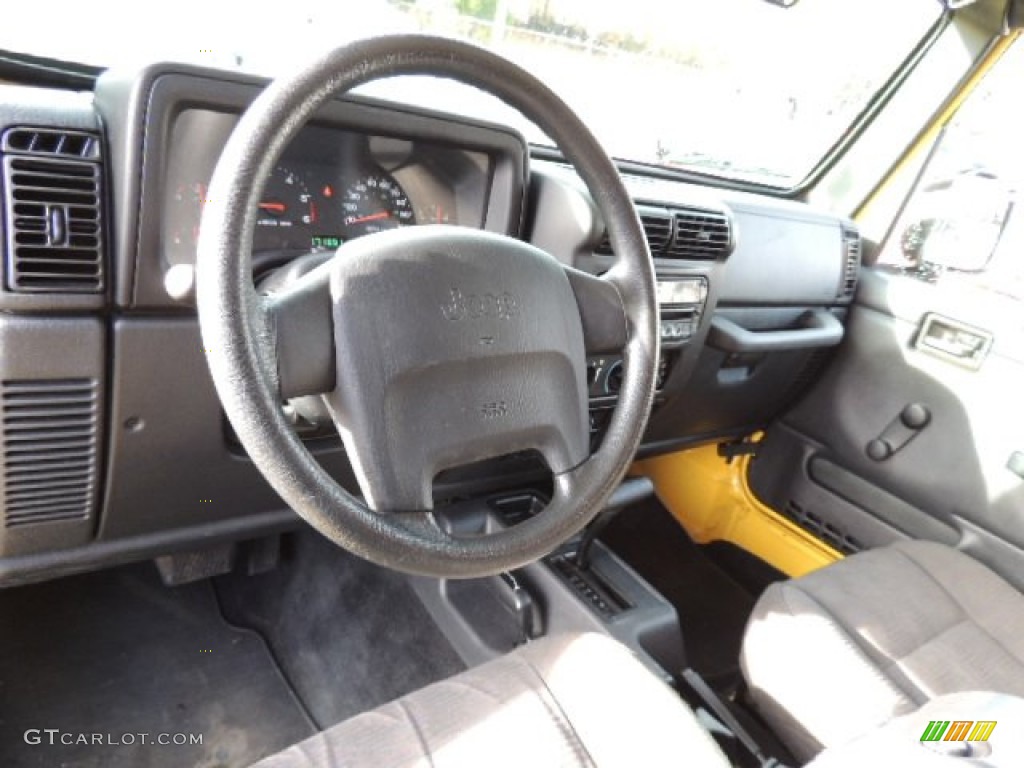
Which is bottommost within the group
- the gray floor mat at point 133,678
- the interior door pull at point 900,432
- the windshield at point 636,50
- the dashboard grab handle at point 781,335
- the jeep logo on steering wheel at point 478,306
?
the gray floor mat at point 133,678

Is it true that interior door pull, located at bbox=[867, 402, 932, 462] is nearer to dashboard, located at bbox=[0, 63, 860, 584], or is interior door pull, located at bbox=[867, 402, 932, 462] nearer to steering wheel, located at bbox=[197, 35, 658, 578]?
dashboard, located at bbox=[0, 63, 860, 584]

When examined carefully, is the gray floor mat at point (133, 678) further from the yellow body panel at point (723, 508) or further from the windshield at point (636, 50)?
the yellow body panel at point (723, 508)

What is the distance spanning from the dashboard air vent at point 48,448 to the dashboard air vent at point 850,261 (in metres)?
1.74

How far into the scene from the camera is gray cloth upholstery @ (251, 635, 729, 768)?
91 centimetres

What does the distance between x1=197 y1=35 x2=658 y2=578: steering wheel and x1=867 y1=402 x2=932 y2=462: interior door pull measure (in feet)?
4.10

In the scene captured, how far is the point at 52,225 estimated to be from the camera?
882mm

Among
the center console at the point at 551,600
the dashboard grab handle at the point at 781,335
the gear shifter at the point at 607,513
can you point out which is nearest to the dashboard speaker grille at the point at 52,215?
the center console at the point at 551,600

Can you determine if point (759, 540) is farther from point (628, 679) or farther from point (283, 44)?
point (283, 44)

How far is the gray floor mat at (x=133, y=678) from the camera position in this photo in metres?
1.42

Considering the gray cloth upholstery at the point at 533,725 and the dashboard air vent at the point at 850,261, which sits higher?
the dashboard air vent at the point at 850,261

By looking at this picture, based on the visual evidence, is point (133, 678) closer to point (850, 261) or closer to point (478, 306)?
point (478, 306)

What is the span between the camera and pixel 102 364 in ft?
3.22

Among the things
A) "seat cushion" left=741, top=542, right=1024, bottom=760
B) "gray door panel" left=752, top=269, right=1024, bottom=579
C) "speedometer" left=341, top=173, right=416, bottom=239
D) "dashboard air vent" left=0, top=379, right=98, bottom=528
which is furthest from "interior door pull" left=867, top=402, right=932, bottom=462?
"dashboard air vent" left=0, top=379, right=98, bottom=528

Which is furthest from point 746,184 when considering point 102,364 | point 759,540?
point 102,364
